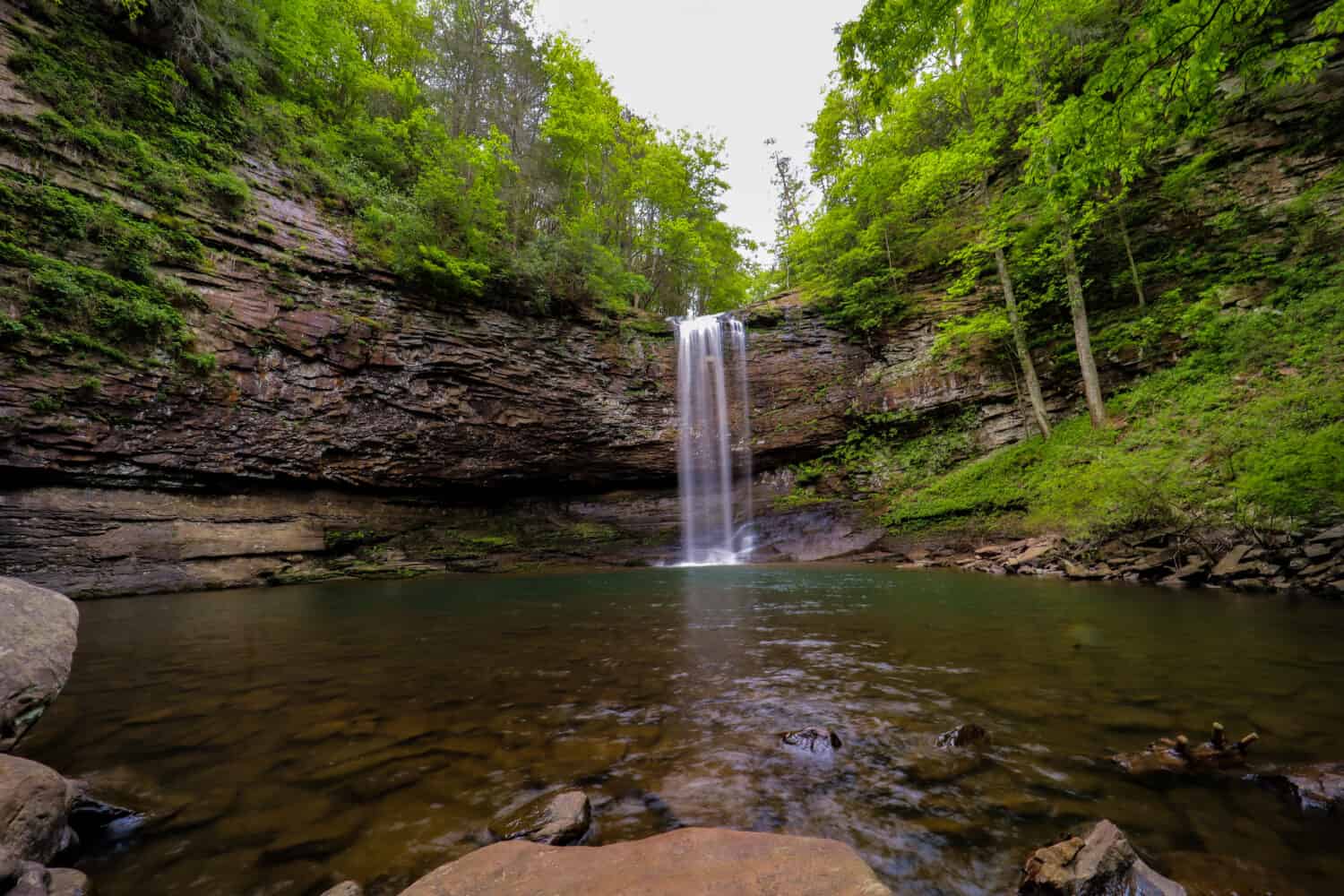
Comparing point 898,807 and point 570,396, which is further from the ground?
point 570,396

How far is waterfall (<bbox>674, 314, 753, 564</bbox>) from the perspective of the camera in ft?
54.7

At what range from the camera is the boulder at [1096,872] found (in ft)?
4.43

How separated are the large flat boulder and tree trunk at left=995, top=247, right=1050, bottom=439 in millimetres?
14501

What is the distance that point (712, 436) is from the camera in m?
17.0

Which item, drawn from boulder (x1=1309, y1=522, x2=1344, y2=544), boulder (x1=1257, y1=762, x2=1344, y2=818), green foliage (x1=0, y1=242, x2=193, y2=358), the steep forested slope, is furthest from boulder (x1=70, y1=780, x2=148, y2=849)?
green foliage (x1=0, y1=242, x2=193, y2=358)

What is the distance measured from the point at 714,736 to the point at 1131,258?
15.9 m

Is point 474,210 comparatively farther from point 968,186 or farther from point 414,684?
point 968,186

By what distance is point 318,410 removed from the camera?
12.4m

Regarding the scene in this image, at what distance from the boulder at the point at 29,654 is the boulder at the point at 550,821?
208 cm

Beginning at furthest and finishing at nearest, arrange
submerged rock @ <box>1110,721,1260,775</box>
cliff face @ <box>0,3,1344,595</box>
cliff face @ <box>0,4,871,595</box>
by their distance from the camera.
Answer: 1. cliff face @ <box>0,3,1344,595</box>
2. cliff face @ <box>0,4,871,595</box>
3. submerged rock @ <box>1110,721,1260,775</box>

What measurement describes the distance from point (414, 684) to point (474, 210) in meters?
14.5

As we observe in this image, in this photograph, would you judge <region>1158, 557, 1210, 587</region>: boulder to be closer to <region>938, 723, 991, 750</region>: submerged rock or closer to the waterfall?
<region>938, 723, 991, 750</region>: submerged rock

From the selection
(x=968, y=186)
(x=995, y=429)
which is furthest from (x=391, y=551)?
(x=968, y=186)

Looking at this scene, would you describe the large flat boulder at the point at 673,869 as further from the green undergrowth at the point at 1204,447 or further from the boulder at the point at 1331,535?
the green undergrowth at the point at 1204,447
